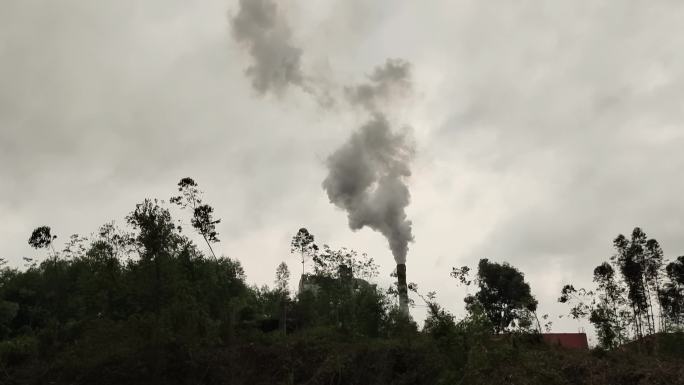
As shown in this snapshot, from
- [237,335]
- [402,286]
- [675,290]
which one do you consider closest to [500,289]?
[675,290]

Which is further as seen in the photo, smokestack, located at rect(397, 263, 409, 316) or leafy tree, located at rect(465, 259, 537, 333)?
leafy tree, located at rect(465, 259, 537, 333)

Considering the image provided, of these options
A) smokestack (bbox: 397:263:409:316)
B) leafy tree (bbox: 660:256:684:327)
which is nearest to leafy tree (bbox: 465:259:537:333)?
leafy tree (bbox: 660:256:684:327)

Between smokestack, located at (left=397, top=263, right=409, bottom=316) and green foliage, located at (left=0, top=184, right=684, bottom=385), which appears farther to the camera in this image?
smokestack, located at (left=397, top=263, right=409, bottom=316)

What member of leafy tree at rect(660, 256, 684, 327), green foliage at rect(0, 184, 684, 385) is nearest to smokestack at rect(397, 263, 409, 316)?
green foliage at rect(0, 184, 684, 385)

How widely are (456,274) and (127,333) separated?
3482 centimetres

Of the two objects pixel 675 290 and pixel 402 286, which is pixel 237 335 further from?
pixel 675 290

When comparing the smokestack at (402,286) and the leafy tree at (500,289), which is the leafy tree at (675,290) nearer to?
the leafy tree at (500,289)

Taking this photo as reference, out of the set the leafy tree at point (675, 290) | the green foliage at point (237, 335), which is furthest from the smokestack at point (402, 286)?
the leafy tree at point (675, 290)

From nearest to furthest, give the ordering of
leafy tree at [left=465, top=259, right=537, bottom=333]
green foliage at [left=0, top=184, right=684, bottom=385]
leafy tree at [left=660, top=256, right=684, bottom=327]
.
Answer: green foliage at [left=0, top=184, right=684, bottom=385]
leafy tree at [left=660, top=256, right=684, bottom=327]
leafy tree at [left=465, top=259, right=537, bottom=333]

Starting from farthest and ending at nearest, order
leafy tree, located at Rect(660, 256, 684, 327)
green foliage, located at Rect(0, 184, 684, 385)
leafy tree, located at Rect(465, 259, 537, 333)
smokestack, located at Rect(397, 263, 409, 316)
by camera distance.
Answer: leafy tree, located at Rect(465, 259, 537, 333), leafy tree, located at Rect(660, 256, 684, 327), smokestack, located at Rect(397, 263, 409, 316), green foliage, located at Rect(0, 184, 684, 385)

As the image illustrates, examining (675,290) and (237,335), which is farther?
(675,290)

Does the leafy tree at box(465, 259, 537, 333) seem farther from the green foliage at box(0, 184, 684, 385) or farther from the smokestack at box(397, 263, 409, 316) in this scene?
the smokestack at box(397, 263, 409, 316)

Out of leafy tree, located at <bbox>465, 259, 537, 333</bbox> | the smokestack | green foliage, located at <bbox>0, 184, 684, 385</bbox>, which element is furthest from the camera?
leafy tree, located at <bbox>465, 259, 537, 333</bbox>

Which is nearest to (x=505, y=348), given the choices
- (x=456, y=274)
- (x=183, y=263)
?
(x=183, y=263)
